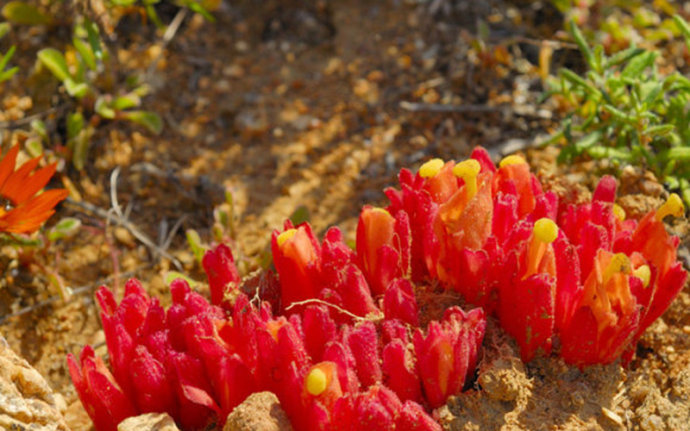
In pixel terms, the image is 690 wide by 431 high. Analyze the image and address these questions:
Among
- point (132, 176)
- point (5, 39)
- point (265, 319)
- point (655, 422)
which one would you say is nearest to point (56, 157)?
point (132, 176)

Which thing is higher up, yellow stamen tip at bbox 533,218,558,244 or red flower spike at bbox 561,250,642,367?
yellow stamen tip at bbox 533,218,558,244

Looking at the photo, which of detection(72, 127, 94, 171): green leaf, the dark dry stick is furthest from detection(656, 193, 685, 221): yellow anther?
detection(72, 127, 94, 171): green leaf

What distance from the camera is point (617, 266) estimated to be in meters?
2.46

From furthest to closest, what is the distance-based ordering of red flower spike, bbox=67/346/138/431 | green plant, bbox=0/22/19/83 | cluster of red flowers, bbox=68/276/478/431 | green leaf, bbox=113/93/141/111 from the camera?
green leaf, bbox=113/93/141/111 → green plant, bbox=0/22/19/83 → red flower spike, bbox=67/346/138/431 → cluster of red flowers, bbox=68/276/478/431

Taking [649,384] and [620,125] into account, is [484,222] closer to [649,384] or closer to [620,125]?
[649,384]

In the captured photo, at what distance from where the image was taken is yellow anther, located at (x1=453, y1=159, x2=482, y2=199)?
2.61m

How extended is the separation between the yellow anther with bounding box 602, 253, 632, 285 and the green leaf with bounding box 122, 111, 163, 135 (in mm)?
2479

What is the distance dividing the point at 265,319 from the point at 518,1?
10.5 feet

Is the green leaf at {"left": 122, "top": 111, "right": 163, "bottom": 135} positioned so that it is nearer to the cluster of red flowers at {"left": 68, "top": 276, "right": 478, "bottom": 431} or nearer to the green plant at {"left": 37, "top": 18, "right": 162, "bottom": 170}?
the green plant at {"left": 37, "top": 18, "right": 162, "bottom": 170}

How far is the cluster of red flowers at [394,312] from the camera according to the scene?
2430 millimetres

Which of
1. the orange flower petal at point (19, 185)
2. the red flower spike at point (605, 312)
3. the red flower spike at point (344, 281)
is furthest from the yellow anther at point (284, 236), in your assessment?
the orange flower petal at point (19, 185)

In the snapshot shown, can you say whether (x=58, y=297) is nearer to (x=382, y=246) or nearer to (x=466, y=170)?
(x=382, y=246)

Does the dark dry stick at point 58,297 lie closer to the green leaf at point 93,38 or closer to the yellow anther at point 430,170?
the green leaf at point 93,38

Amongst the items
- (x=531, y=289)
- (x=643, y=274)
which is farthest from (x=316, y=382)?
(x=643, y=274)
